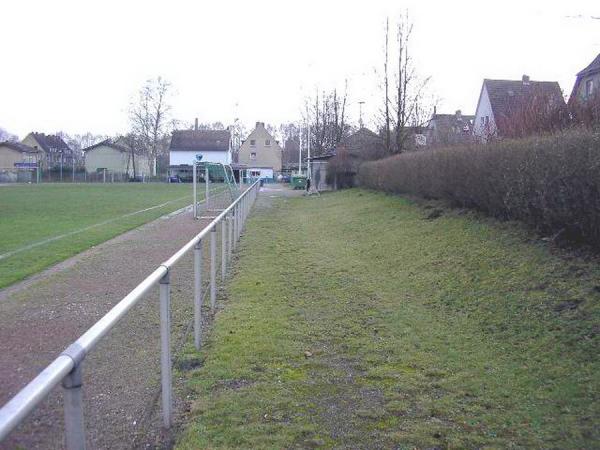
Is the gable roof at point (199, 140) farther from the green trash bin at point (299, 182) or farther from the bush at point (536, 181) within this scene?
the bush at point (536, 181)

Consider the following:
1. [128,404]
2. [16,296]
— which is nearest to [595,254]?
[128,404]

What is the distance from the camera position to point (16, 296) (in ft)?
24.4

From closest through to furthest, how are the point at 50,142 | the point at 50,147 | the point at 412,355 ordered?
the point at 412,355 → the point at 50,147 → the point at 50,142

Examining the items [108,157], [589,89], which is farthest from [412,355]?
[108,157]

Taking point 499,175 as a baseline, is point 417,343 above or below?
below

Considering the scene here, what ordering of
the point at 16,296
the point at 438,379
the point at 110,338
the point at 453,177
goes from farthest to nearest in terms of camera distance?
the point at 453,177, the point at 16,296, the point at 438,379, the point at 110,338

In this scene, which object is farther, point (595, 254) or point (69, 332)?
point (595, 254)

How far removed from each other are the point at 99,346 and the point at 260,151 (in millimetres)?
95276

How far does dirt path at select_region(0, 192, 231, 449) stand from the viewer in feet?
10.5

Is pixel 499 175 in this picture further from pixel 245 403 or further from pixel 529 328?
pixel 245 403

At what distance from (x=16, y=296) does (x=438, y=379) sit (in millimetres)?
5550

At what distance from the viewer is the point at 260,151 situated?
3829 inches

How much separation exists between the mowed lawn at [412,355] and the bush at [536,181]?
0.45 metres

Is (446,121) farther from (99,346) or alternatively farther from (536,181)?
(99,346)
